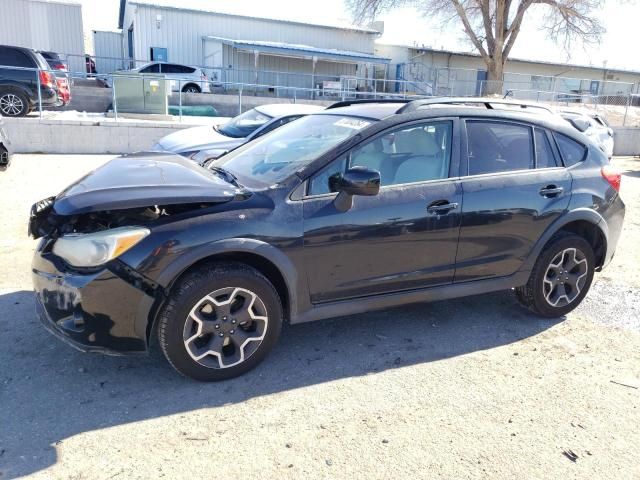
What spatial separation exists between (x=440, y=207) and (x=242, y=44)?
88.1 feet

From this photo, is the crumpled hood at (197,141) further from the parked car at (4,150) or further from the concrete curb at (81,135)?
the concrete curb at (81,135)

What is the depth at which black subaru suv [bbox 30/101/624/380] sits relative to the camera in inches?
116

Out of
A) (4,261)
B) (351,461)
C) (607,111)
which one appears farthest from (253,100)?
(351,461)

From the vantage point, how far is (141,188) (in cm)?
312

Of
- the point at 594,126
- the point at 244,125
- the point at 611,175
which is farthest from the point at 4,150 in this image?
the point at 594,126

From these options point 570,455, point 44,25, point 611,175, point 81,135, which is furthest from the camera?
point 44,25

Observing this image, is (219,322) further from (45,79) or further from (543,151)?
(45,79)

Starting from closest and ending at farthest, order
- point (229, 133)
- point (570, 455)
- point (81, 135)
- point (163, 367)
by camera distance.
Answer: point (570, 455)
point (163, 367)
point (229, 133)
point (81, 135)

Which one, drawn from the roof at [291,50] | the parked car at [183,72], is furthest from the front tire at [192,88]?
the roof at [291,50]

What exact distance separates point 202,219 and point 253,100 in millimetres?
18848

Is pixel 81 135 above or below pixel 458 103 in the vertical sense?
below

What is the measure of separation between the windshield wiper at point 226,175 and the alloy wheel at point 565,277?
254 cm

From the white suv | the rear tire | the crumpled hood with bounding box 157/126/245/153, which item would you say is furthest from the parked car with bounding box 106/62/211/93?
the crumpled hood with bounding box 157/126/245/153

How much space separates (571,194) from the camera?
4.14 m
